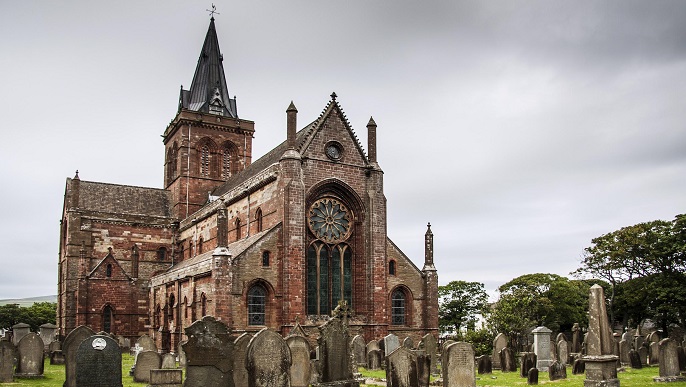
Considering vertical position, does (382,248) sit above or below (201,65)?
below

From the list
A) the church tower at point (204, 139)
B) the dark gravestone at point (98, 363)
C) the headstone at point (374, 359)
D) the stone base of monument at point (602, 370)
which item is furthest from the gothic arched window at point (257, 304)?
the church tower at point (204, 139)

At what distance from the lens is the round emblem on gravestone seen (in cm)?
1499

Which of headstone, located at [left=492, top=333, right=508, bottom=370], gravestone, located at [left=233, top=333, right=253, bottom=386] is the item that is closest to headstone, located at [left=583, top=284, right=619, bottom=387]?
gravestone, located at [left=233, top=333, right=253, bottom=386]

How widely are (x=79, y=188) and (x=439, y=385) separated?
38186 millimetres

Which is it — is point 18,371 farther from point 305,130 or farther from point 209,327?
point 305,130

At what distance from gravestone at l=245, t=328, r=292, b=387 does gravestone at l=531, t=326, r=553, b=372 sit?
13.2 m

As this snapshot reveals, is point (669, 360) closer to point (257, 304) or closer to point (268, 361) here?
point (268, 361)

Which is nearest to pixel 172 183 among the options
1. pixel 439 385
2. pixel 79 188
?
pixel 79 188

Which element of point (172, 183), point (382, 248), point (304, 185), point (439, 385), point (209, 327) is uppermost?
point (172, 183)

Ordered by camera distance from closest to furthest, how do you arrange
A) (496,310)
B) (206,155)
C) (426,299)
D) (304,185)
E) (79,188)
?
(496,310), (304,185), (426,299), (79,188), (206,155)

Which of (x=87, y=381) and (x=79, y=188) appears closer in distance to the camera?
(x=87, y=381)

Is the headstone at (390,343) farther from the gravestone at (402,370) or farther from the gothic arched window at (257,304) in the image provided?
the gravestone at (402,370)

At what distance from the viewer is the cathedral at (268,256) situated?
31609 mm

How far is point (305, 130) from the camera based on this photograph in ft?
121
